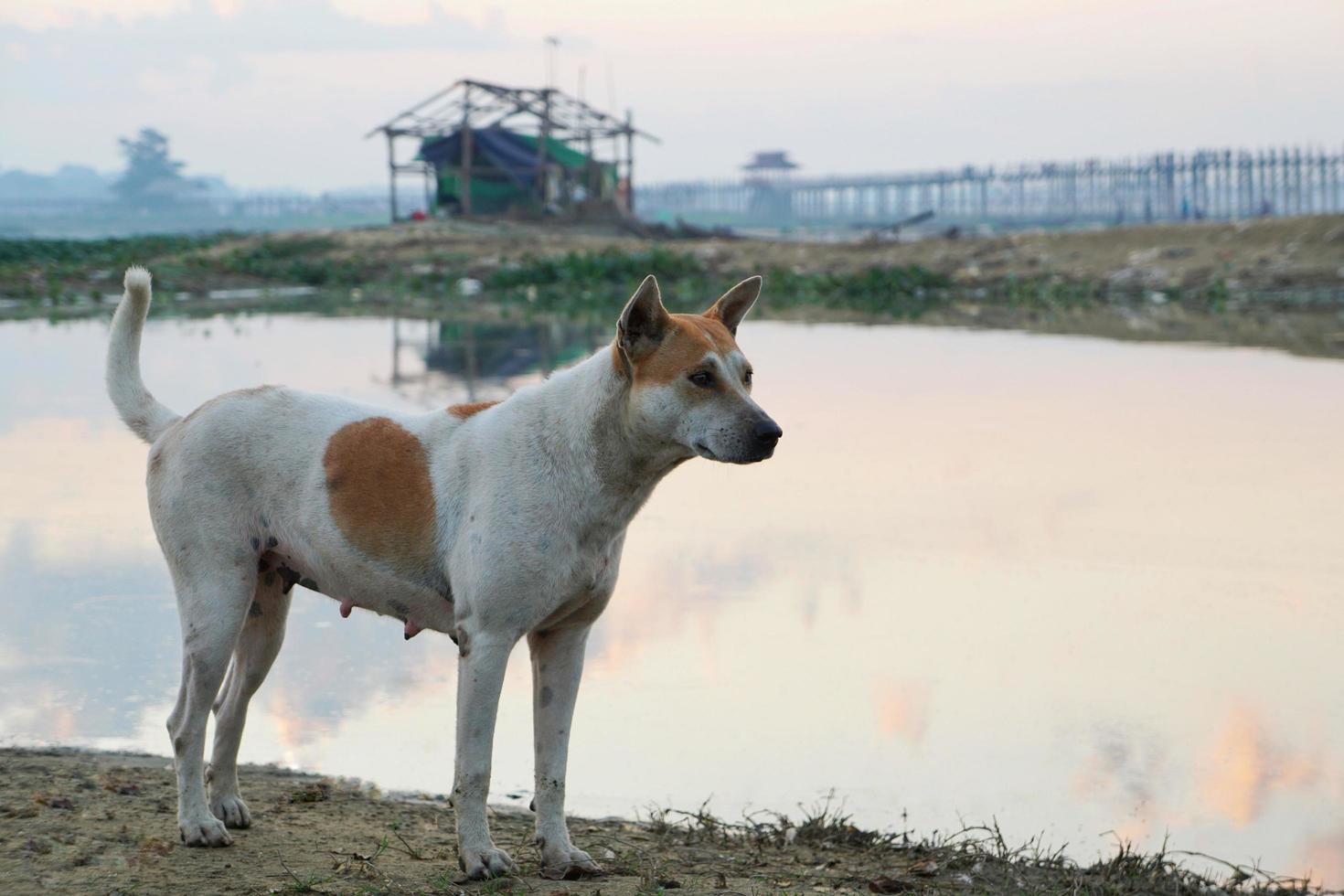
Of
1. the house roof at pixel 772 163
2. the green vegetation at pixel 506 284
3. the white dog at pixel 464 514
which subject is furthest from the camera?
the house roof at pixel 772 163

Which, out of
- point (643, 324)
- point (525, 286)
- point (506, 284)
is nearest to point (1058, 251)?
point (525, 286)

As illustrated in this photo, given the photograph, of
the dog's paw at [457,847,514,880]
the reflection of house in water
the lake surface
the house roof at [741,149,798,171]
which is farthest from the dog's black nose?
the house roof at [741,149,798,171]

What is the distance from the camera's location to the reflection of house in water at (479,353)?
14.7m

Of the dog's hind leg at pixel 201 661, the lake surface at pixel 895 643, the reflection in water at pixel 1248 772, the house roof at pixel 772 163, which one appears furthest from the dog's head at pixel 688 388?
the house roof at pixel 772 163

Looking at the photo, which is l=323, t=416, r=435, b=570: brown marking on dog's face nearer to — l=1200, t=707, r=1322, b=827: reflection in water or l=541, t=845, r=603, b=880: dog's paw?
l=541, t=845, r=603, b=880: dog's paw

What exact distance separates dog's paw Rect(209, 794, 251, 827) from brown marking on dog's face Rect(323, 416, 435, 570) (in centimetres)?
100

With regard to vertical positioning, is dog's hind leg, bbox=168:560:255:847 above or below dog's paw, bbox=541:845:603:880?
above

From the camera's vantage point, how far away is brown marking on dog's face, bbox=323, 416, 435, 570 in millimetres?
4449

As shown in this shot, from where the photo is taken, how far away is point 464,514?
4.38m

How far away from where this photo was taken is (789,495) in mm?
10078

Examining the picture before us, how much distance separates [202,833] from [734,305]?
2.24 metres

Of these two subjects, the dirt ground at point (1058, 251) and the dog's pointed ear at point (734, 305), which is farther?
the dirt ground at point (1058, 251)

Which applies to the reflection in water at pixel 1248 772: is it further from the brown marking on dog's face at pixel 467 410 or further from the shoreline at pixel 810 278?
the shoreline at pixel 810 278

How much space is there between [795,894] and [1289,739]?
8.12 ft
